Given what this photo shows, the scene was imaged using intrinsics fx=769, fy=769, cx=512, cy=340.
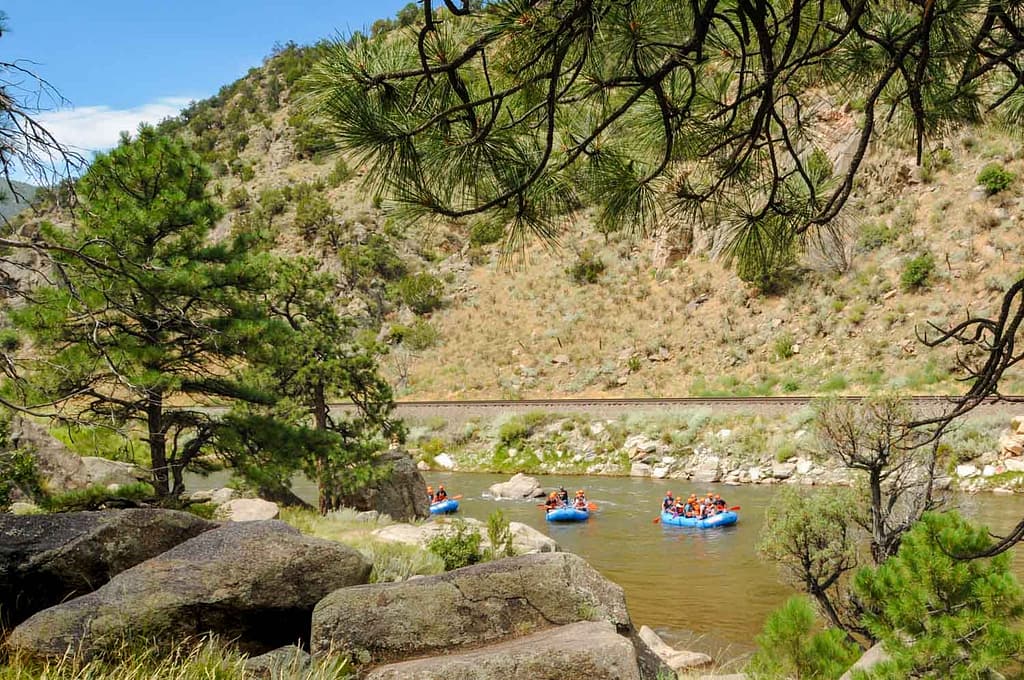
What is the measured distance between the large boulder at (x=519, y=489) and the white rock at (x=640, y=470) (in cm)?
372

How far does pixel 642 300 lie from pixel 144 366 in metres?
36.7

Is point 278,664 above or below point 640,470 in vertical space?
above

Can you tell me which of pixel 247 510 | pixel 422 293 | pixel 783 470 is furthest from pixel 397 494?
pixel 422 293

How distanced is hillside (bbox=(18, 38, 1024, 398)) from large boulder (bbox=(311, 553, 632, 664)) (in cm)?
1819

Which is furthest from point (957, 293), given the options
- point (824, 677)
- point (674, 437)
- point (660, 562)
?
point (824, 677)

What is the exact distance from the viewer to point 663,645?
11.0 meters

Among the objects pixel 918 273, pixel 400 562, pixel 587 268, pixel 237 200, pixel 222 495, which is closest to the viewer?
pixel 400 562

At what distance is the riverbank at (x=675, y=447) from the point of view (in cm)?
2195

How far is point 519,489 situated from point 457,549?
14.5 m

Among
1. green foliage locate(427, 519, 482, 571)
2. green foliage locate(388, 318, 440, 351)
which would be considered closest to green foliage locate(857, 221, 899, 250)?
green foliage locate(388, 318, 440, 351)

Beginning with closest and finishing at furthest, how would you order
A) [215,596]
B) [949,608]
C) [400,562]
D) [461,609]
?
[461,609] < [215,596] < [949,608] < [400,562]

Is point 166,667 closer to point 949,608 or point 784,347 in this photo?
point 949,608

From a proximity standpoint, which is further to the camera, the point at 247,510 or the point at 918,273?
the point at 918,273

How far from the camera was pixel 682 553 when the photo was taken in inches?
667
